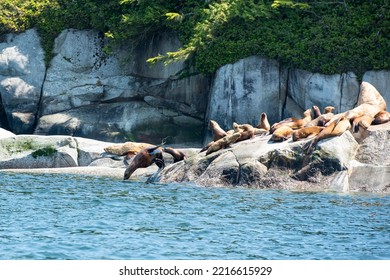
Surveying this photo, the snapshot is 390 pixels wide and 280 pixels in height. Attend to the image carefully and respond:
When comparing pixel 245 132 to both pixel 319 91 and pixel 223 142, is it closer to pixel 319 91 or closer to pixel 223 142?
pixel 223 142

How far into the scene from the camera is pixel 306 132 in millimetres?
26312

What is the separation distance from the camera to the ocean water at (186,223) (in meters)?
17.1

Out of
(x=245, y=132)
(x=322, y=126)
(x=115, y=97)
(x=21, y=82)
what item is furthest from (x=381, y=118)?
(x=21, y=82)

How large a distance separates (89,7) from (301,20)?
9125mm

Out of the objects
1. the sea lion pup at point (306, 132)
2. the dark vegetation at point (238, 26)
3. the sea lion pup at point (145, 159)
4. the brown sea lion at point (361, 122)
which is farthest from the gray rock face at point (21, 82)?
the brown sea lion at point (361, 122)

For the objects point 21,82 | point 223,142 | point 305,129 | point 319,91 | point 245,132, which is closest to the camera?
point 305,129

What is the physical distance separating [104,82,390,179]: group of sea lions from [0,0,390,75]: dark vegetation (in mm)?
3556

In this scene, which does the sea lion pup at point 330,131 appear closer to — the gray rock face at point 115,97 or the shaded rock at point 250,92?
the shaded rock at point 250,92

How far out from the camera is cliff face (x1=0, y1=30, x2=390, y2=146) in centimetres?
3478

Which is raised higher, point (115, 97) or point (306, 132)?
point (115, 97)

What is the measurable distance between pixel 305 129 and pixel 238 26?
10.6 metres

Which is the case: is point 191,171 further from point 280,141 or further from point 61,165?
point 61,165

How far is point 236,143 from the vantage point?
27.9 m
